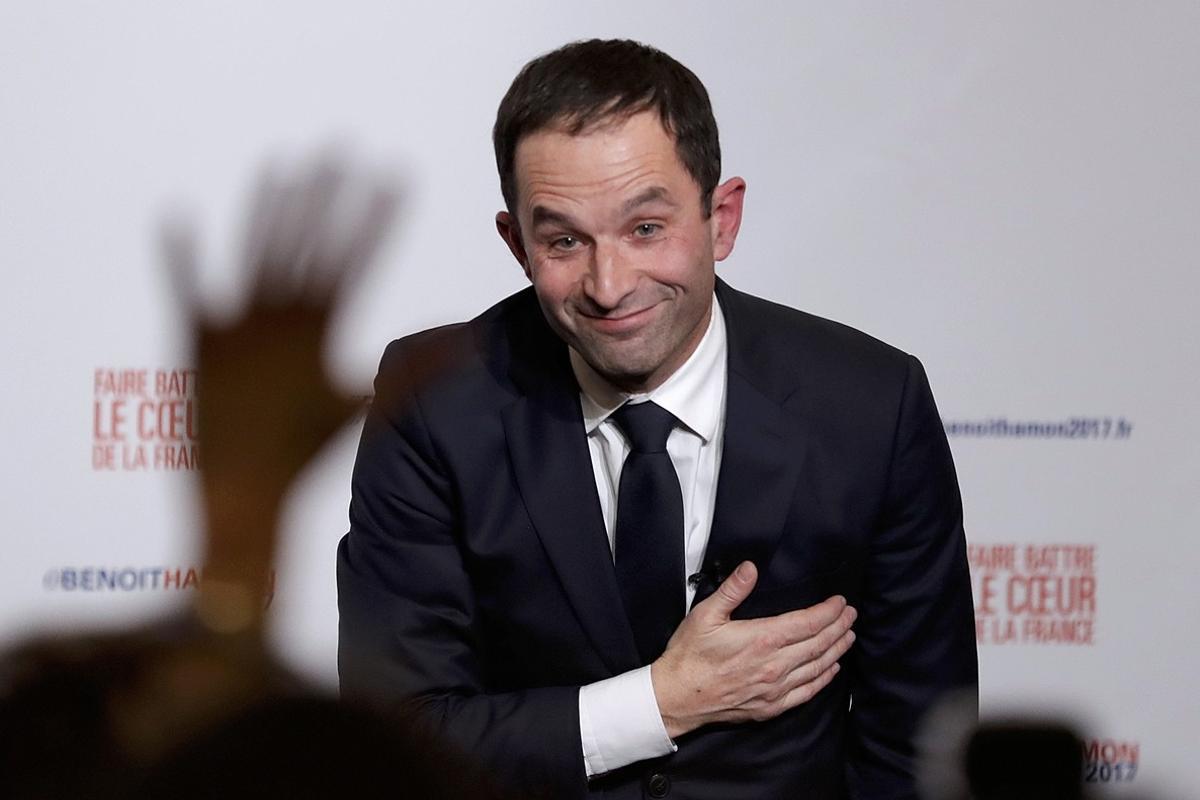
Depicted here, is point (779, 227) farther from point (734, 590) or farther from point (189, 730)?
point (189, 730)

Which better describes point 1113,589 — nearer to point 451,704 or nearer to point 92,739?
point 451,704

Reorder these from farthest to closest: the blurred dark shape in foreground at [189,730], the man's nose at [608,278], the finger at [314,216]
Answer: the finger at [314,216]
the man's nose at [608,278]
the blurred dark shape in foreground at [189,730]

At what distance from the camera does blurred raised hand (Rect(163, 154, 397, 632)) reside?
2.69 meters

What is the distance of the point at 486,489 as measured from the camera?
6.48 feet

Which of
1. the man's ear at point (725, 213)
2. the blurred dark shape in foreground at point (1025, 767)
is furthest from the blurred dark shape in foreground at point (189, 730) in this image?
the man's ear at point (725, 213)

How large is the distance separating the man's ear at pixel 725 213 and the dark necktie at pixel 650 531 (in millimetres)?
213

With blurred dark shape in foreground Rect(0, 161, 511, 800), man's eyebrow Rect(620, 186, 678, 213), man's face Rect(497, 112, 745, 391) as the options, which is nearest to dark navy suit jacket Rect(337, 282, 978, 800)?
man's face Rect(497, 112, 745, 391)

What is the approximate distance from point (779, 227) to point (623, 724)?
1173 mm

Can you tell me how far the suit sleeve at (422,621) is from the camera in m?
1.88

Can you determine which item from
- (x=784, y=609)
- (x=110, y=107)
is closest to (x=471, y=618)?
(x=784, y=609)

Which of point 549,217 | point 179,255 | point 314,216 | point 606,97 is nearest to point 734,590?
point 549,217

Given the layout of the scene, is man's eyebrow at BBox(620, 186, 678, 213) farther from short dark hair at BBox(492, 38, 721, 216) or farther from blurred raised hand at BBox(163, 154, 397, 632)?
blurred raised hand at BBox(163, 154, 397, 632)

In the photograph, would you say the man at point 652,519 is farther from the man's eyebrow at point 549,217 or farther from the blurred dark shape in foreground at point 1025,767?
the blurred dark shape in foreground at point 1025,767

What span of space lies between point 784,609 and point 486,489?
1.28ft
